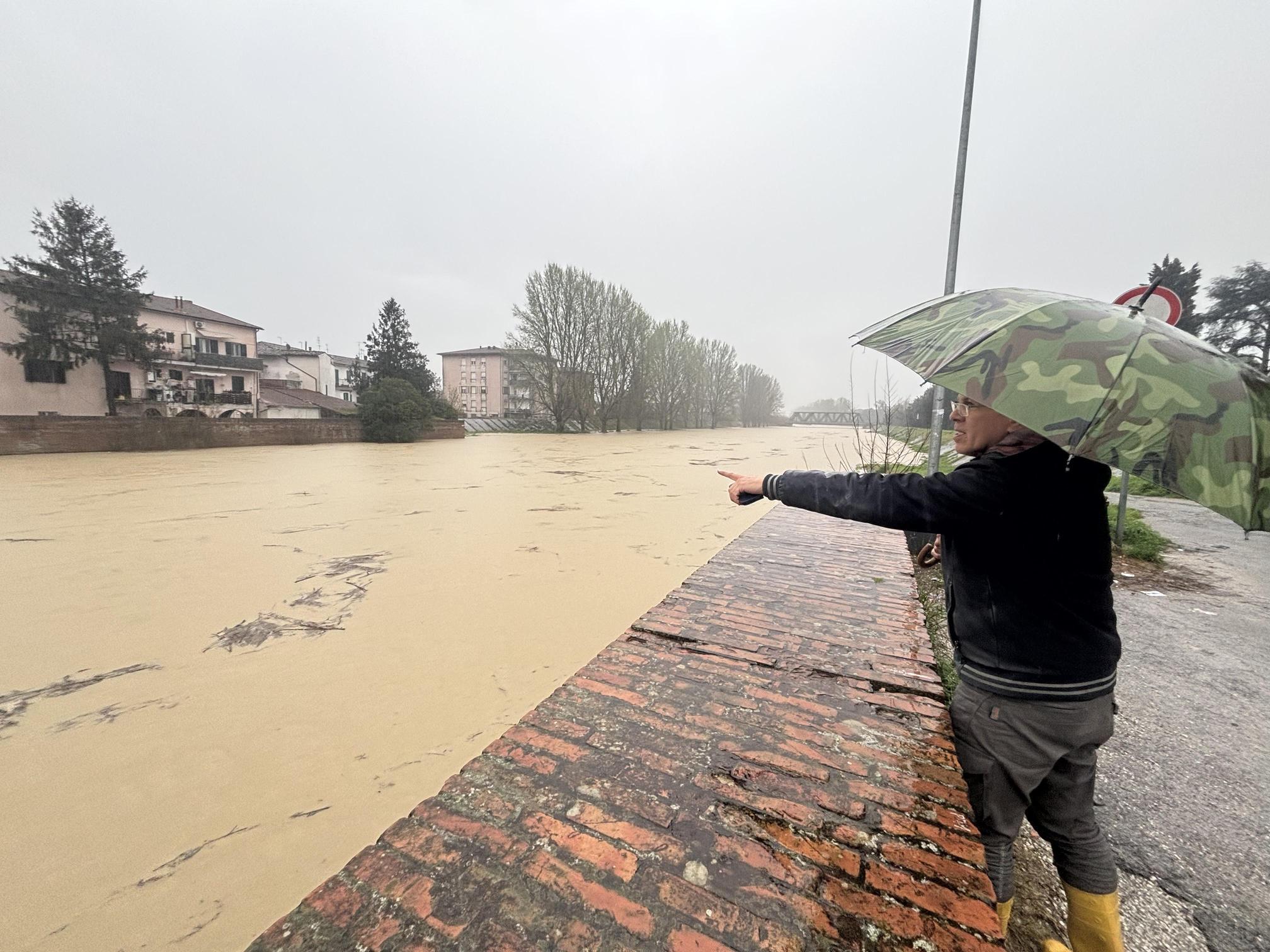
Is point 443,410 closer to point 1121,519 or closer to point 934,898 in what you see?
point 1121,519

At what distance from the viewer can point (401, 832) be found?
1305 mm

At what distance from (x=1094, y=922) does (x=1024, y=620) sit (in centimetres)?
86

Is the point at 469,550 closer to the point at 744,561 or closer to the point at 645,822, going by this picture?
the point at 744,561

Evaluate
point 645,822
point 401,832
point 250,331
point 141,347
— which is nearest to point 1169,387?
point 645,822

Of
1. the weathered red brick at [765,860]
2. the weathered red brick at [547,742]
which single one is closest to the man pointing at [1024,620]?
the weathered red brick at [765,860]

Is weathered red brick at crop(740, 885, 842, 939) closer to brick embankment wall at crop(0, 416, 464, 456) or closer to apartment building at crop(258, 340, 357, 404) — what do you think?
brick embankment wall at crop(0, 416, 464, 456)

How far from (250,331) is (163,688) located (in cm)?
4126

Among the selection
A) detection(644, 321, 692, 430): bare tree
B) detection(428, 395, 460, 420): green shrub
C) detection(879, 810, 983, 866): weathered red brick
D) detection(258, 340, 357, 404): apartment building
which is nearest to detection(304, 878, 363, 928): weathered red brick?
detection(879, 810, 983, 866): weathered red brick

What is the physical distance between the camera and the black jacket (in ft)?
3.77

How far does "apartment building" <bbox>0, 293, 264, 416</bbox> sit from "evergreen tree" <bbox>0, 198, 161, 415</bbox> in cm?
52

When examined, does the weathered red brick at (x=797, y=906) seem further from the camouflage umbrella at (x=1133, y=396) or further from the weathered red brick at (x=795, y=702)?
the camouflage umbrella at (x=1133, y=396)

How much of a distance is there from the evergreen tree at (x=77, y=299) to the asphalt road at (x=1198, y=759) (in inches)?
1459

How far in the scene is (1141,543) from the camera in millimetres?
5773

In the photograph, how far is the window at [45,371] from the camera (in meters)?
24.3
